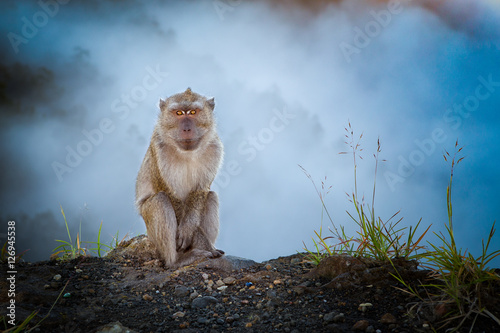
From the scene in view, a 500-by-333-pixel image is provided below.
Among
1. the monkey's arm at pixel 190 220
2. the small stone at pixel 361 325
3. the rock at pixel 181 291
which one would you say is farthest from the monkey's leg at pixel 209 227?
the small stone at pixel 361 325

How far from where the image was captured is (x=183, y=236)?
726cm

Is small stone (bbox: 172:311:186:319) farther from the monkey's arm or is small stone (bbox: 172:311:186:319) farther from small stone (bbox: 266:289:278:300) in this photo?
the monkey's arm

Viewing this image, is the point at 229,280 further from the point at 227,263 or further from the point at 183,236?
the point at 183,236

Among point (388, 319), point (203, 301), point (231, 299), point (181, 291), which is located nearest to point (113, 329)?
point (203, 301)

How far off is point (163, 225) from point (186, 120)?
176cm

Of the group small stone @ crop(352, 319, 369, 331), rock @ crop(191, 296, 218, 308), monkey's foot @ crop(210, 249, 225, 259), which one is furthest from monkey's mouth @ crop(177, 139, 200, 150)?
small stone @ crop(352, 319, 369, 331)

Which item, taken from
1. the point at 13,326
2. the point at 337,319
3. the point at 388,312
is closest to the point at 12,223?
the point at 13,326

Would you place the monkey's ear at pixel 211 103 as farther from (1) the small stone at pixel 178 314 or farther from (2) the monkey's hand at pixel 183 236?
(1) the small stone at pixel 178 314

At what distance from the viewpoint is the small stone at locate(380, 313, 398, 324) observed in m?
4.18

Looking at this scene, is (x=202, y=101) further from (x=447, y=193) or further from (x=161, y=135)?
(x=447, y=193)

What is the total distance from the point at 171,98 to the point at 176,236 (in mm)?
2355

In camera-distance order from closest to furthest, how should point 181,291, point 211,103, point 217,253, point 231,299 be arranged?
1. point 231,299
2. point 181,291
3. point 217,253
4. point 211,103

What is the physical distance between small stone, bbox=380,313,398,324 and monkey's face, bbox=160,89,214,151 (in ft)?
13.5

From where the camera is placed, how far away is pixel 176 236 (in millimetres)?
7262
